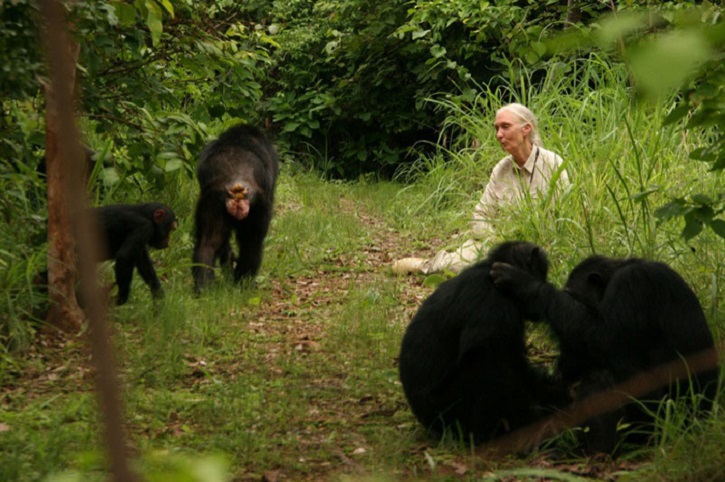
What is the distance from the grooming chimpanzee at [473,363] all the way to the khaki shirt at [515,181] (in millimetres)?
2854

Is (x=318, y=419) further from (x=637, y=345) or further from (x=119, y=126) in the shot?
(x=119, y=126)

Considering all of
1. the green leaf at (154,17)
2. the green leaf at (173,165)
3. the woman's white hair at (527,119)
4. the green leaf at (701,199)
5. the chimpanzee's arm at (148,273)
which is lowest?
the chimpanzee's arm at (148,273)

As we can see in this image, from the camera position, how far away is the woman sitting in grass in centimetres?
741

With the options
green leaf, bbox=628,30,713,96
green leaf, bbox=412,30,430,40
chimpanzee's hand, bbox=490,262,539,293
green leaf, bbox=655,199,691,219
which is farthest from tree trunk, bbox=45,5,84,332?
green leaf, bbox=412,30,430,40

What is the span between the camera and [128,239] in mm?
6203

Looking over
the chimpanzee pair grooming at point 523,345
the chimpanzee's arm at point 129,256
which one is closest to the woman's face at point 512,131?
the chimpanzee's arm at point 129,256

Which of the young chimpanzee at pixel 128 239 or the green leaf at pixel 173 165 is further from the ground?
the green leaf at pixel 173 165

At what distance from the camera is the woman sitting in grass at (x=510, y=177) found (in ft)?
24.3

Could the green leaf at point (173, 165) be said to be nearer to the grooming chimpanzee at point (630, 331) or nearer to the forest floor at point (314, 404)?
the forest floor at point (314, 404)

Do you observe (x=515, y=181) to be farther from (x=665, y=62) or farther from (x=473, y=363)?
(x=665, y=62)

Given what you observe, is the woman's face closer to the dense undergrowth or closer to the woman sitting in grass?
the woman sitting in grass

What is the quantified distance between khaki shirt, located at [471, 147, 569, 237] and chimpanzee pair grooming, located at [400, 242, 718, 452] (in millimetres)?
2840

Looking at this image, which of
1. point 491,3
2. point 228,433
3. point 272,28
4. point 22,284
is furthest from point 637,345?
point 491,3

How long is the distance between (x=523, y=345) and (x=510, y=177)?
3.74m
